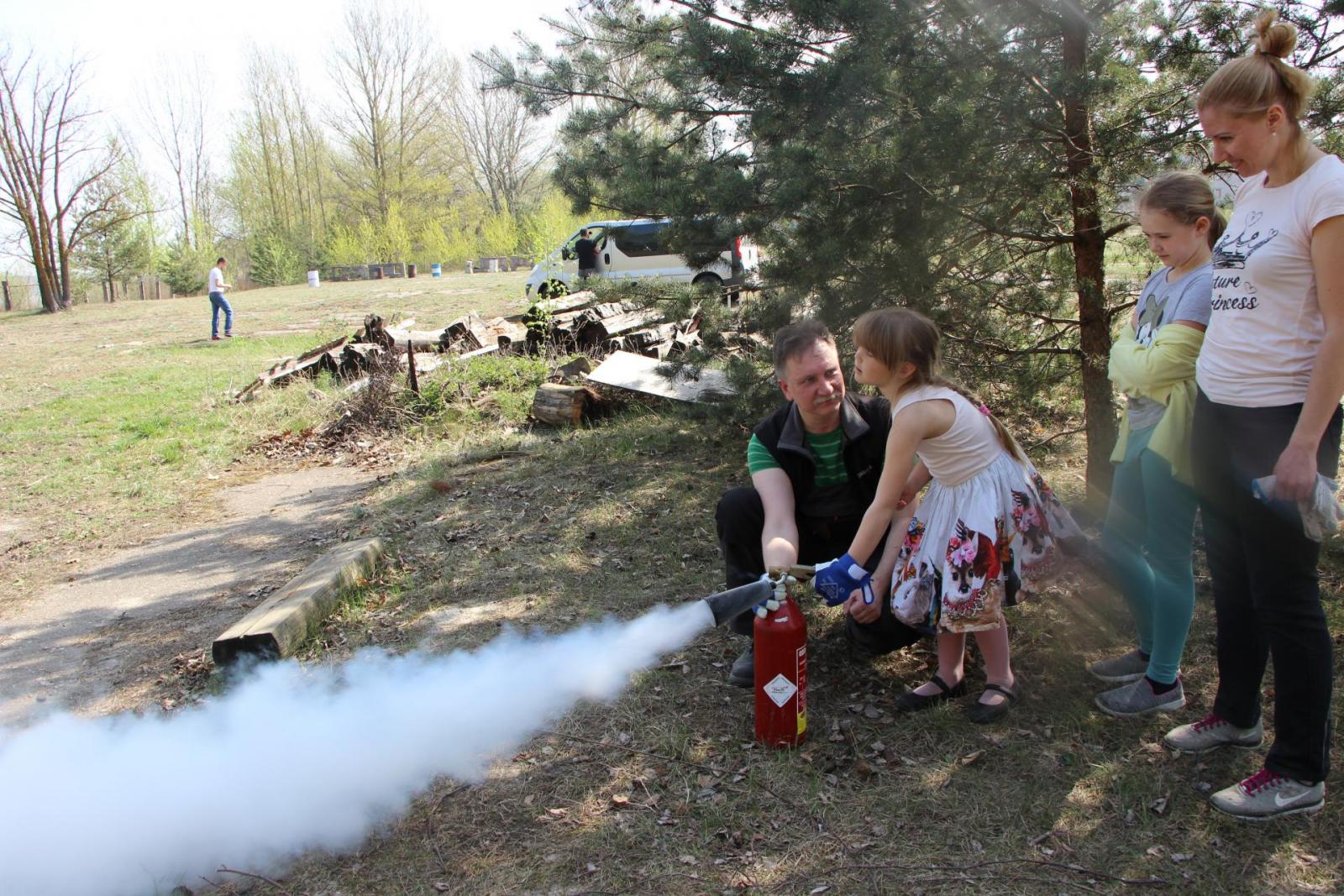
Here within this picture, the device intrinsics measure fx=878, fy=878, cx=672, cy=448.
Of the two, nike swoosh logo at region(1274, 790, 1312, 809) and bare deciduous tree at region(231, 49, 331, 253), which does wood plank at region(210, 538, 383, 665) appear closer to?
nike swoosh logo at region(1274, 790, 1312, 809)

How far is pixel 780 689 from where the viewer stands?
2.81 m

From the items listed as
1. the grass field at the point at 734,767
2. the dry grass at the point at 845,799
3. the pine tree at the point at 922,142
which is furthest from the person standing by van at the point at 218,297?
the dry grass at the point at 845,799

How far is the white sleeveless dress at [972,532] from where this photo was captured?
2742 millimetres

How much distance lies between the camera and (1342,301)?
6.46 ft

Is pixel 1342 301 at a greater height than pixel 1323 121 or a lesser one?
lesser

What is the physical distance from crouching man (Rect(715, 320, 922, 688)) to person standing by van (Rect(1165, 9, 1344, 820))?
103cm

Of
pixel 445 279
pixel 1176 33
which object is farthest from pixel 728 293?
pixel 445 279

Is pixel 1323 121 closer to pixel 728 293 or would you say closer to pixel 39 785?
pixel 728 293

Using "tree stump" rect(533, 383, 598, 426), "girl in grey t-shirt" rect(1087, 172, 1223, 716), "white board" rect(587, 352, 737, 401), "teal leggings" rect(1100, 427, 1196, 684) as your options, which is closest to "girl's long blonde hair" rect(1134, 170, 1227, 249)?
"girl in grey t-shirt" rect(1087, 172, 1223, 716)

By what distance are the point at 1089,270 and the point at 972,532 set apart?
7.39 ft

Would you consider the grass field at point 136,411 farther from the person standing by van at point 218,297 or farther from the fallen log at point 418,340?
the fallen log at point 418,340

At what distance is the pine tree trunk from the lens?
12.3ft

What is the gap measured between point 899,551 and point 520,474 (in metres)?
3.97

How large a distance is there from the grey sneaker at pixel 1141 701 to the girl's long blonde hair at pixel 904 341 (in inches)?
46.9
